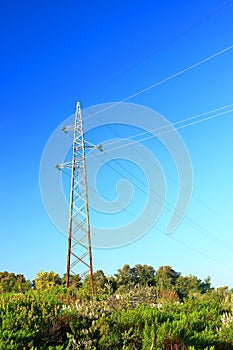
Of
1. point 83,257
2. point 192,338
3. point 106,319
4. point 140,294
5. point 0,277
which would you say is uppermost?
point 0,277

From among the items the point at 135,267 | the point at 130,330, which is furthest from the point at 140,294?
the point at 135,267

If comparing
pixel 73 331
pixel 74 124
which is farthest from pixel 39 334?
pixel 74 124

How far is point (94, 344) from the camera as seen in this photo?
7219mm

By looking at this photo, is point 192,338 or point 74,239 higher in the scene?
point 74,239

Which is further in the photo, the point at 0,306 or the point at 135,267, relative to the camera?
the point at 135,267

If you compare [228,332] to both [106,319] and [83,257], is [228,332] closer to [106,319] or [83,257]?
[106,319]

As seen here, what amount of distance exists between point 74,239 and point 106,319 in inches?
546

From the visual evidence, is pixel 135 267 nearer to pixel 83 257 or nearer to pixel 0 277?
pixel 0 277

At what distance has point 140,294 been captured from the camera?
44.1 feet

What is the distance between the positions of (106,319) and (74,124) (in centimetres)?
1889

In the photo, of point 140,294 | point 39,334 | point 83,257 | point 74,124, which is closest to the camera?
point 39,334

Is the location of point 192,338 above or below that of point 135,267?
below

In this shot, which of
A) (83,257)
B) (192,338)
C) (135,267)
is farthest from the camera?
(135,267)

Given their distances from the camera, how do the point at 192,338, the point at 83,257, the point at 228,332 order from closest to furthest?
the point at 192,338
the point at 228,332
the point at 83,257
